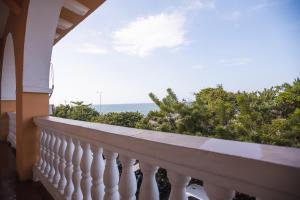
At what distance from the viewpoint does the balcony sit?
40cm

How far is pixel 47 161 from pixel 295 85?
8708 mm

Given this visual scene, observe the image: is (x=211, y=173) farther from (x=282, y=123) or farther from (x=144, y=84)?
(x=144, y=84)

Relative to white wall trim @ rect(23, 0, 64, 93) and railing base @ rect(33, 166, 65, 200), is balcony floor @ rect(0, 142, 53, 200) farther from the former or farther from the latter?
white wall trim @ rect(23, 0, 64, 93)

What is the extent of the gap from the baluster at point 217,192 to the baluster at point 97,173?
60 cm

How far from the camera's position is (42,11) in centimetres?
191

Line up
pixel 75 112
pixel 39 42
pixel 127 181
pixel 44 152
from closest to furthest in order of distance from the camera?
pixel 127 181 → pixel 44 152 → pixel 39 42 → pixel 75 112

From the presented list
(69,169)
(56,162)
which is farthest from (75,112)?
(69,169)

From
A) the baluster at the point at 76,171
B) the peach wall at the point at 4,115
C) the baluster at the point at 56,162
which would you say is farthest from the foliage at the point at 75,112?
the baluster at the point at 76,171

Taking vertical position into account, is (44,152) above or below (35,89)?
below

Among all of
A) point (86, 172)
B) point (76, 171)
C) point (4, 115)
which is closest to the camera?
point (86, 172)

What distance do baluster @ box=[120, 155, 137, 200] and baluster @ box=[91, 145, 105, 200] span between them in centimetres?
24

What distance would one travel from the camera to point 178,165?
0.58m

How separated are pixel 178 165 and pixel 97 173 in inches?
22.1

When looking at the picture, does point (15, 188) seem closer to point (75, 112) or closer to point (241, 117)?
point (241, 117)
